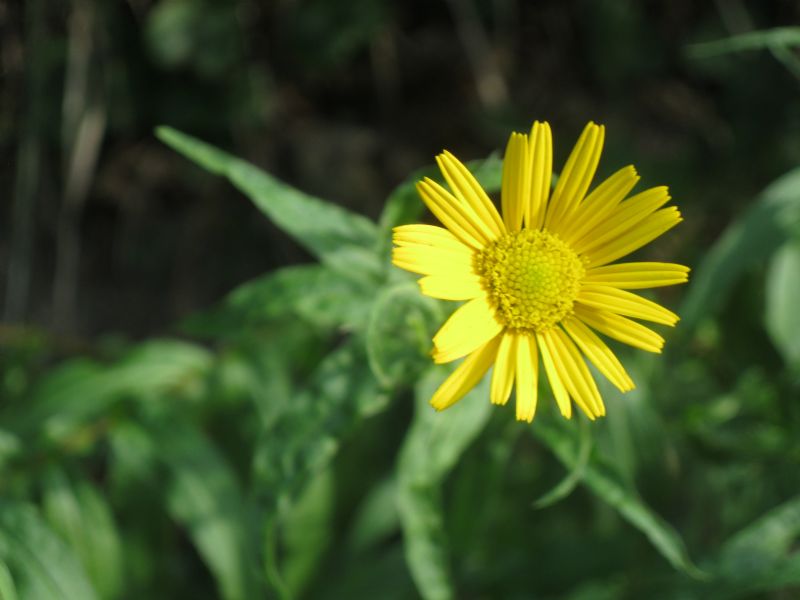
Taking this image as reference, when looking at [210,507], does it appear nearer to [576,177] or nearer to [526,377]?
[526,377]

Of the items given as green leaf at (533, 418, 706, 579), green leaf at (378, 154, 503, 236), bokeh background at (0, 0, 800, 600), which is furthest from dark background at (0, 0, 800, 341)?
green leaf at (533, 418, 706, 579)

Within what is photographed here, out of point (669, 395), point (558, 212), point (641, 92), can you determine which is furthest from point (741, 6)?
point (558, 212)

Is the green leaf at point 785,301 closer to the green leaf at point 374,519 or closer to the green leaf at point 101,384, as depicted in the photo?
the green leaf at point 374,519

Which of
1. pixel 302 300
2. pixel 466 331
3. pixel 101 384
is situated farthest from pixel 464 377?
pixel 101 384

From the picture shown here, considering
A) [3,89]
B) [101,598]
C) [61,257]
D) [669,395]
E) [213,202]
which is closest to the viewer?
[101,598]

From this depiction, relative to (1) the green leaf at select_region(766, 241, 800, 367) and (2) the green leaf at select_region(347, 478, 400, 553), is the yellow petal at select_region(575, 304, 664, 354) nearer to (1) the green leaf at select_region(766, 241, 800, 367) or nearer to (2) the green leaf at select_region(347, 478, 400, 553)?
(1) the green leaf at select_region(766, 241, 800, 367)

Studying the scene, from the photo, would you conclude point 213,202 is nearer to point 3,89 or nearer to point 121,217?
point 121,217

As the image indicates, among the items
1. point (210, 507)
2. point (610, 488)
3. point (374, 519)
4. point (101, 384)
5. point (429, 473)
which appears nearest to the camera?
point (610, 488)
